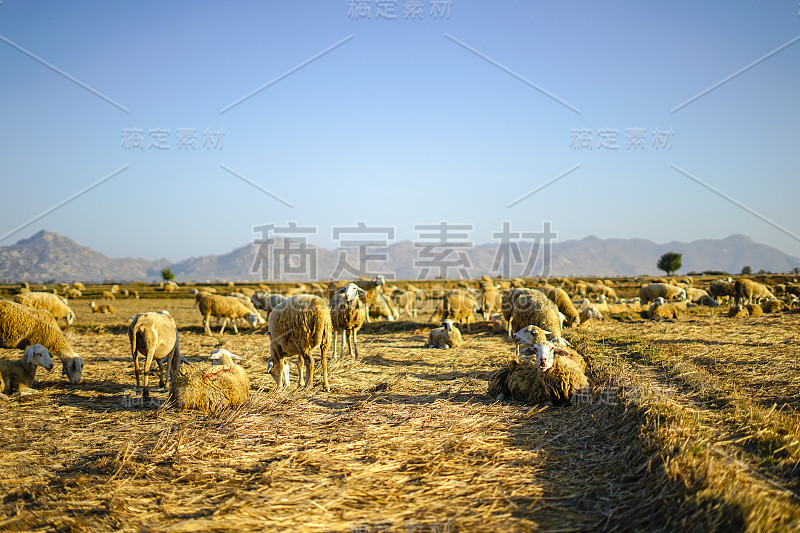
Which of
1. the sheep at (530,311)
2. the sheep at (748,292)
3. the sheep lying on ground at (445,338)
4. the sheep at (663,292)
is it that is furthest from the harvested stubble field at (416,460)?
the sheep at (748,292)

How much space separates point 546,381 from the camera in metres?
8.32

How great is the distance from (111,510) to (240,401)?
401 centimetres

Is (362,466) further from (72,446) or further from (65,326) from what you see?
(65,326)

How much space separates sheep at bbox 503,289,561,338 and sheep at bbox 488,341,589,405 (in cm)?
571

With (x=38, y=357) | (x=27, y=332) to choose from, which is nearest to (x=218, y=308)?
(x=27, y=332)

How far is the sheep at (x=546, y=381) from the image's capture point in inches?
323

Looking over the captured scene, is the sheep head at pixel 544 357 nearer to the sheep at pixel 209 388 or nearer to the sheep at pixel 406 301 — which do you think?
the sheep at pixel 209 388

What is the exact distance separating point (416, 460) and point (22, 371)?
9534 mm

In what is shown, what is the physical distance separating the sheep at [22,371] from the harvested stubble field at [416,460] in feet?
1.81

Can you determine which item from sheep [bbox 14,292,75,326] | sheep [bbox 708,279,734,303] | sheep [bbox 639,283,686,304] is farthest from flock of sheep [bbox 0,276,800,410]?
sheep [bbox 708,279,734,303]

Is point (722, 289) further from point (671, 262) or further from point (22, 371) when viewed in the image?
point (671, 262)

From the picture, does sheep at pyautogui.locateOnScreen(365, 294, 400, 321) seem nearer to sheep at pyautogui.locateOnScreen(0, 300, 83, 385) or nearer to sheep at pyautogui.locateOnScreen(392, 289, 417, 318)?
sheep at pyautogui.locateOnScreen(392, 289, 417, 318)

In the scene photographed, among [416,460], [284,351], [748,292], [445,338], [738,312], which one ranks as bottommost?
[416,460]

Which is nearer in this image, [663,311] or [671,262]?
[663,311]
